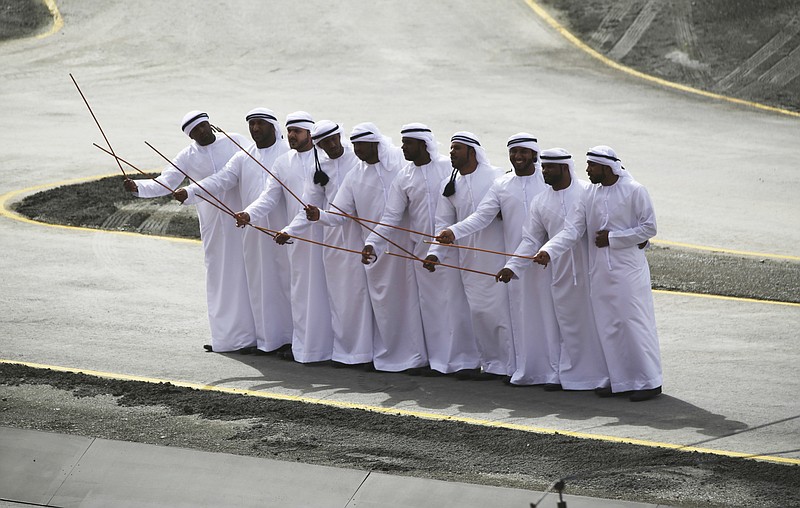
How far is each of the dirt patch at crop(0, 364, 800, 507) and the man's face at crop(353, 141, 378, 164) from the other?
2274 millimetres

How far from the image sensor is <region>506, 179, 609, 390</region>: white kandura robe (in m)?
10.1

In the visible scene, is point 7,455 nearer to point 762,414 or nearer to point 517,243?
point 517,243

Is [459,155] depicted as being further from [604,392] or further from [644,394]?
[644,394]

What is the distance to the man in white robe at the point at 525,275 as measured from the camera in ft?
33.9

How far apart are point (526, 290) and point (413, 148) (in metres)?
1.50

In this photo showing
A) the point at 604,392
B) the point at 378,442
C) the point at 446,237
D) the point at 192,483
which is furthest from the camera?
the point at 446,237

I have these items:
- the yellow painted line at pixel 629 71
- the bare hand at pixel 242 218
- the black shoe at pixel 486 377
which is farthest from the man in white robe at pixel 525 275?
the yellow painted line at pixel 629 71

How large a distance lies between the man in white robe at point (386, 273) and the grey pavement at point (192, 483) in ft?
9.48

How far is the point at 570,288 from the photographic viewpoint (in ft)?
33.4

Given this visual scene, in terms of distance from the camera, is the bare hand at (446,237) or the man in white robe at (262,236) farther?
the man in white robe at (262,236)

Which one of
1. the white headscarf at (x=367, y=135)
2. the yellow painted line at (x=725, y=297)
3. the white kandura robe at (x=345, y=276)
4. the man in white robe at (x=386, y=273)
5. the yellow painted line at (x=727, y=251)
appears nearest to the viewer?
the white headscarf at (x=367, y=135)

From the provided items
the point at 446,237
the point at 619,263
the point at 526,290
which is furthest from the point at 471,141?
the point at 619,263

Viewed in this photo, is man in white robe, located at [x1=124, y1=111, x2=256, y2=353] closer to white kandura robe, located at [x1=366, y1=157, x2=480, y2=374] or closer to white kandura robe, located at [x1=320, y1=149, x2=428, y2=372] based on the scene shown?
white kandura robe, located at [x1=320, y1=149, x2=428, y2=372]

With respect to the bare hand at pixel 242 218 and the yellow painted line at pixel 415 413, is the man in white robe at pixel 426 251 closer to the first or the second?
the bare hand at pixel 242 218
